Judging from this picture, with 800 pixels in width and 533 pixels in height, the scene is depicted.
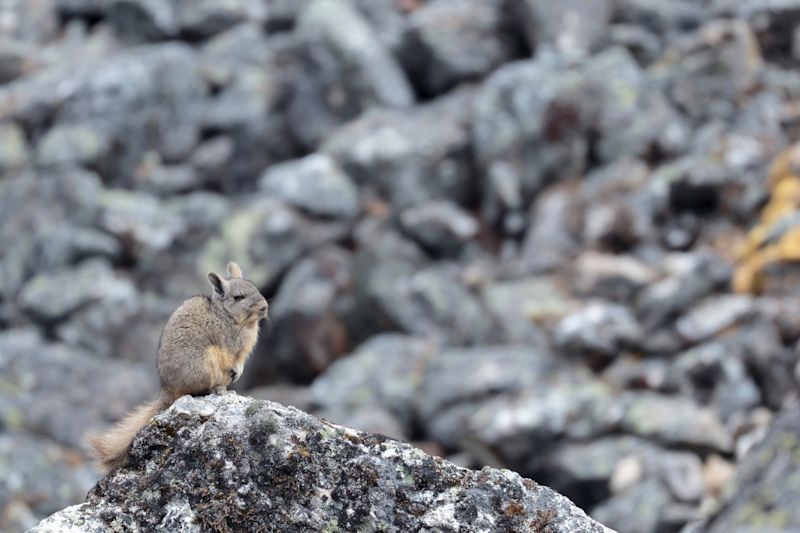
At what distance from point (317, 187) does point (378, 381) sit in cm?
1211

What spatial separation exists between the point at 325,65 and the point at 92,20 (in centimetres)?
1789

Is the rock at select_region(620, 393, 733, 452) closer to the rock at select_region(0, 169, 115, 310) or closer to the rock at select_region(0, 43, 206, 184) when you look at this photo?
the rock at select_region(0, 169, 115, 310)

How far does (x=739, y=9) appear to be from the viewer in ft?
178

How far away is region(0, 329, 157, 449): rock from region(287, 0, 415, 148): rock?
16.7m

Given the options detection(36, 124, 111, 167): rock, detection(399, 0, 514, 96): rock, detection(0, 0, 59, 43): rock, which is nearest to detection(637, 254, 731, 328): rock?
detection(399, 0, 514, 96): rock

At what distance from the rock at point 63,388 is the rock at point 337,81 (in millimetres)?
16743

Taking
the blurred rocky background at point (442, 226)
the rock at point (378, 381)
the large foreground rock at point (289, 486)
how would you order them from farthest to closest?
1. the rock at point (378, 381)
2. the blurred rocky background at point (442, 226)
3. the large foreground rock at point (289, 486)

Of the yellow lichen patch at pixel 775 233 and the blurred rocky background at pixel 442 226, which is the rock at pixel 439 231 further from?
the yellow lichen patch at pixel 775 233

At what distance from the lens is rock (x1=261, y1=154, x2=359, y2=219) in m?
44.9

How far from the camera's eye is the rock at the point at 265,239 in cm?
4272

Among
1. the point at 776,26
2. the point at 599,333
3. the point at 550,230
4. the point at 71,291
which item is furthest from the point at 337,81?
the point at 599,333

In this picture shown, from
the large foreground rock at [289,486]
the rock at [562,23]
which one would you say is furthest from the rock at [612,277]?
the large foreground rock at [289,486]

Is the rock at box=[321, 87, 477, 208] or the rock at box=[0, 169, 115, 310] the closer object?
the rock at box=[0, 169, 115, 310]

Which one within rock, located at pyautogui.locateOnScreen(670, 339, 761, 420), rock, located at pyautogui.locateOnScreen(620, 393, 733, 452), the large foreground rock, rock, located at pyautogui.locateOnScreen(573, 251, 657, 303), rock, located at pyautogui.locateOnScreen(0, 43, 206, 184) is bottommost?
the large foreground rock
